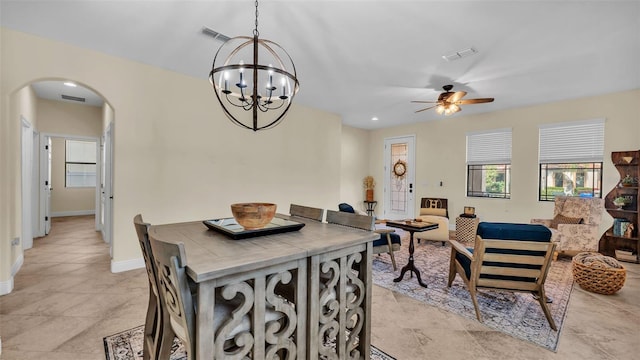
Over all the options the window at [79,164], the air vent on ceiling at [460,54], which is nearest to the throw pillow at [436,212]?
the air vent on ceiling at [460,54]

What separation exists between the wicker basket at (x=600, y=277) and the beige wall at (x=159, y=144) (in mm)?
4108

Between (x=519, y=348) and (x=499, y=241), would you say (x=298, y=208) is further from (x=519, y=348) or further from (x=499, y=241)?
(x=519, y=348)

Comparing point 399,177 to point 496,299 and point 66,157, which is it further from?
point 66,157

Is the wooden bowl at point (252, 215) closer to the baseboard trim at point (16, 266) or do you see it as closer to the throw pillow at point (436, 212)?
the baseboard trim at point (16, 266)

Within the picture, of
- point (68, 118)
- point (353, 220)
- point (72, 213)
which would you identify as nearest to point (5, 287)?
point (353, 220)

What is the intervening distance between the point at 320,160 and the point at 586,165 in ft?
15.6

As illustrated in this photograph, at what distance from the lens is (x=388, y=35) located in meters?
2.73

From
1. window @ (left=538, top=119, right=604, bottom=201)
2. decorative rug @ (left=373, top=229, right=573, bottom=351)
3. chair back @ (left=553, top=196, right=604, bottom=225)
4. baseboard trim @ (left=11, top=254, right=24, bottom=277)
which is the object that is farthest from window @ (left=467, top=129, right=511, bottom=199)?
baseboard trim @ (left=11, top=254, right=24, bottom=277)

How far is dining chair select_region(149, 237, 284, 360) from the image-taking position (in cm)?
115

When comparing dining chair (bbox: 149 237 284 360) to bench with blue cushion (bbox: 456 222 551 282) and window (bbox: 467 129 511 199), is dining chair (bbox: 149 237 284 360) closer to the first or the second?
bench with blue cushion (bbox: 456 222 551 282)

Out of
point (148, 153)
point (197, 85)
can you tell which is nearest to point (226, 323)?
point (148, 153)

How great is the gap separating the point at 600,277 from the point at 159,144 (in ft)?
17.7

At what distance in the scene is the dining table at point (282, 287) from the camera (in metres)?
1.19

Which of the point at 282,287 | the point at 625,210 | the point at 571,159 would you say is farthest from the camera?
the point at 571,159
